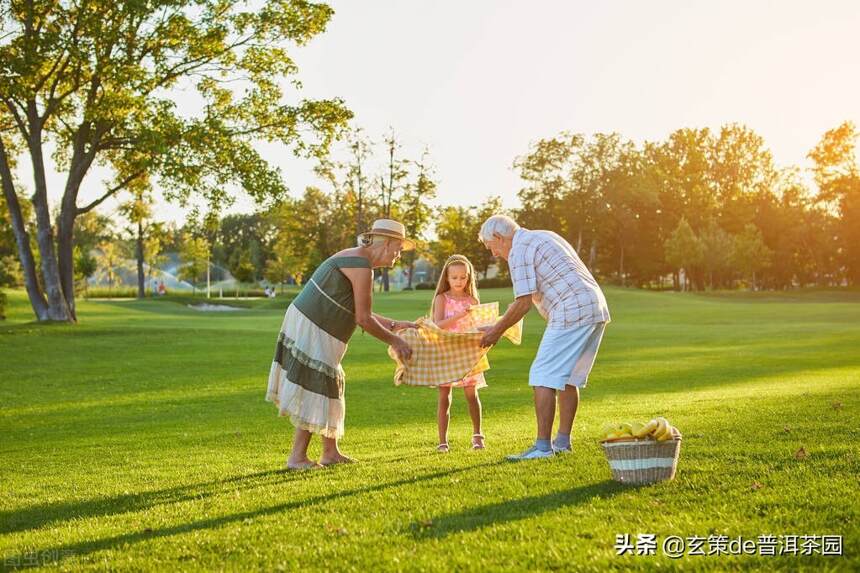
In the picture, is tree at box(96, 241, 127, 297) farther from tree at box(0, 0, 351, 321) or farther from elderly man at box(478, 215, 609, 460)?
elderly man at box(478, 215, 609, 460)

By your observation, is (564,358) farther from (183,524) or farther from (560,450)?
(183,524)

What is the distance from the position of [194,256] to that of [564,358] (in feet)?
287

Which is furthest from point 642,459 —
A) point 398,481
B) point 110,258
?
point 110,258

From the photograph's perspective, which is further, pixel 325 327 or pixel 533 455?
pixel 325 327

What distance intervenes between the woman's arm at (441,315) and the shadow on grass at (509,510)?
10.6 feet

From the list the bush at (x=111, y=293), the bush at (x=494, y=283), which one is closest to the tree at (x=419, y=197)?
the bush at (x=494, y=283)

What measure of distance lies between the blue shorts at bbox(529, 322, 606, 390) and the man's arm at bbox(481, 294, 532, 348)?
0.32 metres

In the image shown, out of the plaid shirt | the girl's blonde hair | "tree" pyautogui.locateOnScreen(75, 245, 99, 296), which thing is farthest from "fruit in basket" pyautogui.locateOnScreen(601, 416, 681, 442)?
→ "tree" pyautogui.locateOnScreen(75, 245, 99, 296)

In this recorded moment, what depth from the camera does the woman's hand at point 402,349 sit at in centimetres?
855

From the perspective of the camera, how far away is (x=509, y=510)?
18.9ft

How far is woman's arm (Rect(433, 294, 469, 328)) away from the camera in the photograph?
9391 mm

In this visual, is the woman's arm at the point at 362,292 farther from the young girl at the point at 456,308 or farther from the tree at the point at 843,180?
the tree at the point at 843,180

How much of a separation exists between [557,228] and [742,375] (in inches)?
2493

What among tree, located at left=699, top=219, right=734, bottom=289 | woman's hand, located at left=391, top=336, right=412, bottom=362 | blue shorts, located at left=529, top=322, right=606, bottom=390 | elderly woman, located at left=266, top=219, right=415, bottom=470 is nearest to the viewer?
blue shorts, located at left=529, top=322, right=606, bottom=390
